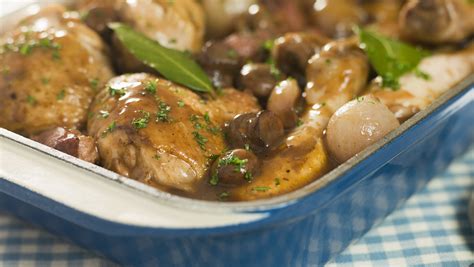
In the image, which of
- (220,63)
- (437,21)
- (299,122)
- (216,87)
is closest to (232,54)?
(220,63)

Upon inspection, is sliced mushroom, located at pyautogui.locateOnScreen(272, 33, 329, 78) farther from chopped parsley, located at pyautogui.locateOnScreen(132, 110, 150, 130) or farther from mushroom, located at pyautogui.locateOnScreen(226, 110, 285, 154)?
chopped parsley, located at pyautogui.locateOnScreen(132, 110, 150, 130)

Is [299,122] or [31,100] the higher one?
[31,100]

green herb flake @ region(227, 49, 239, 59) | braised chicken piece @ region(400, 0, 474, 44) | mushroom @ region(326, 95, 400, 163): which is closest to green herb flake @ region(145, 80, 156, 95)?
green herb flake @ region(227, 49, 239, 59)

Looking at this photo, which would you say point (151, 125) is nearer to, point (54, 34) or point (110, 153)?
point (110, 153)

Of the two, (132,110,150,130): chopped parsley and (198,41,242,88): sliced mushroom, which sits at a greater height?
(132,110,150,130): chopped parsley

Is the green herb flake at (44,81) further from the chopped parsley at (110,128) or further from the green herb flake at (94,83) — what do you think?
the chopped parsley at (110,128)

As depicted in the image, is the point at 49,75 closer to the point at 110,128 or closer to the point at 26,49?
the point at 26,49
